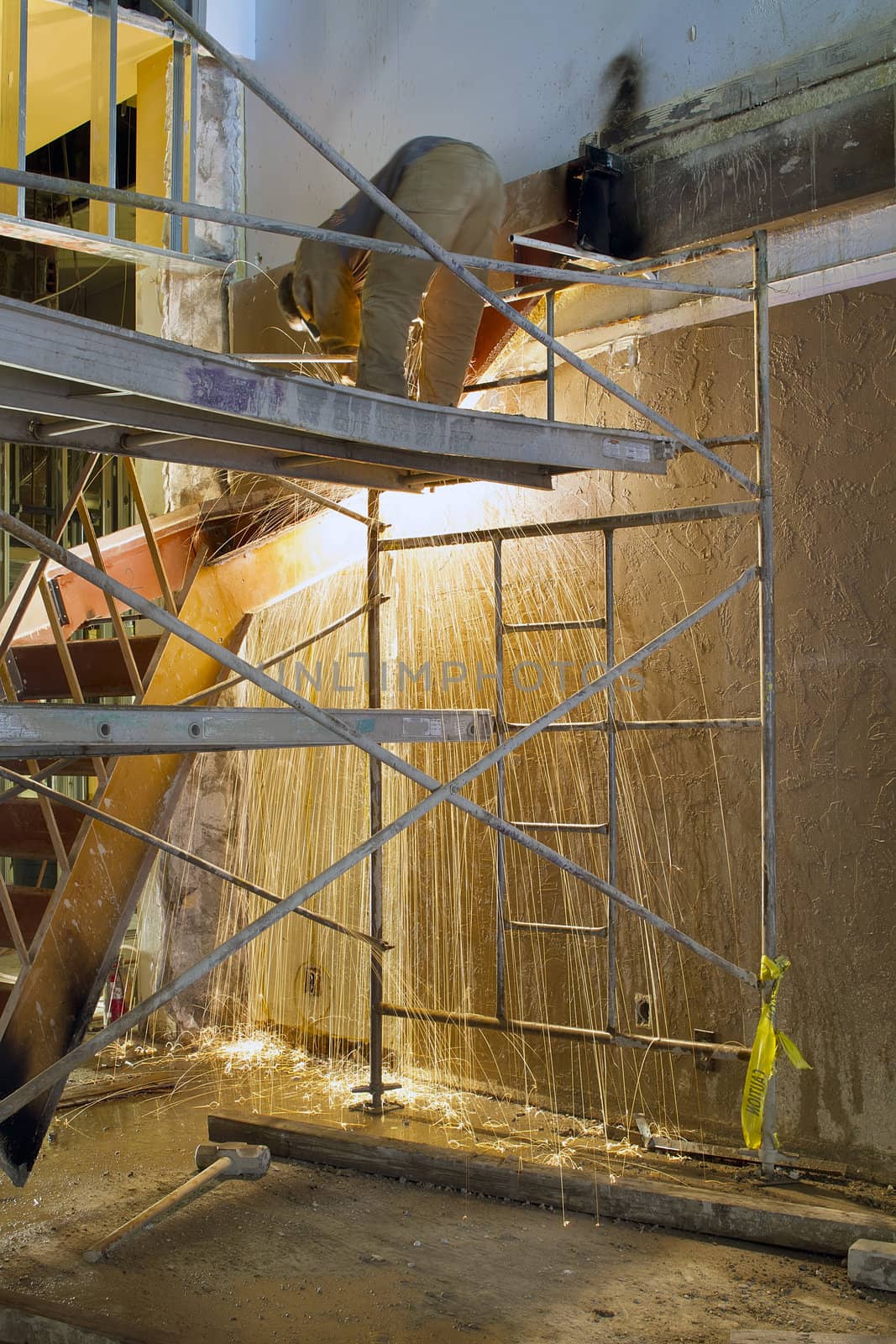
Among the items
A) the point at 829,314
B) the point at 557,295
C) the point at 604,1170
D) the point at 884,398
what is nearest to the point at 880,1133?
the point at 604,1170

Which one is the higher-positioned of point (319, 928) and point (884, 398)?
point (884, 398)

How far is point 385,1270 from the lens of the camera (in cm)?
441

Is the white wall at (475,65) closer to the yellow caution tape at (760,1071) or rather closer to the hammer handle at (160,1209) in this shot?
the yellow caution tape at (760,1071)

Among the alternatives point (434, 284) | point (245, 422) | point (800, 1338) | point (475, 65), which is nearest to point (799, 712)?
point (434, 284)

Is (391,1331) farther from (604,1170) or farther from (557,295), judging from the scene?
(557,295)

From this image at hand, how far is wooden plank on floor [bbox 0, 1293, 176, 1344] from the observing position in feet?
12.2

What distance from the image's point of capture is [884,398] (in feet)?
16.5

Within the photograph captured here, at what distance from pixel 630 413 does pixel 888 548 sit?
1.38 metres

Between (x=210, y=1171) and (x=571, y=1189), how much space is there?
1.39 meters

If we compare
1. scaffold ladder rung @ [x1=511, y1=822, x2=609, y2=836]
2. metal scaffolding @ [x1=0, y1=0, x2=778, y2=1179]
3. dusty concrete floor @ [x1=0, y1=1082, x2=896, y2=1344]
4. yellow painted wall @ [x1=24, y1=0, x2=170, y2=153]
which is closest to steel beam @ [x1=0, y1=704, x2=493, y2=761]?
metal scaffolding @ [x1=0, y1=0, x2=778, y2=1179]

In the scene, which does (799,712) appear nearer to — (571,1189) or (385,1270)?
(571,1189)

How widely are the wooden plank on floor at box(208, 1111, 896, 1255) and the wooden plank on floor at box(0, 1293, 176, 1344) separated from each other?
5.01ft

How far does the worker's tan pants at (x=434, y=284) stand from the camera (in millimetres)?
4566

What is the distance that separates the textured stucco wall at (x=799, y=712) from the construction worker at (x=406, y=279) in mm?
1036
